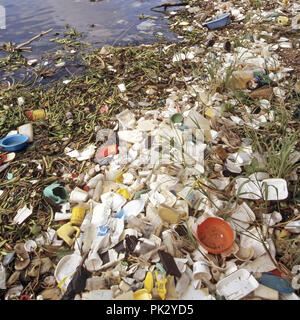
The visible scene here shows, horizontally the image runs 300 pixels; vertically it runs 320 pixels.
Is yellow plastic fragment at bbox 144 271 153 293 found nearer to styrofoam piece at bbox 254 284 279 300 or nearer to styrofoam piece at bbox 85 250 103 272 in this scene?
styrofoam piece at bbox 85 250 103 272

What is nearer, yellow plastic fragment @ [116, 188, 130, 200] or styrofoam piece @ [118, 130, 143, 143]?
yellow plastic fragment @ [116, 188, 130, 200]

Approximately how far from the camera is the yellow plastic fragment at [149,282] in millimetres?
1575

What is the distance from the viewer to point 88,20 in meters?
6.10

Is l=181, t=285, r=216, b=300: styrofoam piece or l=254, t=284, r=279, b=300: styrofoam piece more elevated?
l=254, t=284, r=279, b=300: styrofoam piece

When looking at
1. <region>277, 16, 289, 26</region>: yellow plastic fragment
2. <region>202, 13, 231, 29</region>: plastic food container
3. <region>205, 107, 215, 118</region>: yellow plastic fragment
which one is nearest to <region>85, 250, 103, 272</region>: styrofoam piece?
<region>205, 107, 215, 118</region>: yellow plastic fragment

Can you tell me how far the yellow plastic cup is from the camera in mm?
2045

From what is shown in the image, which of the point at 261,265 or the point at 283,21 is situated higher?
the point at 283,21

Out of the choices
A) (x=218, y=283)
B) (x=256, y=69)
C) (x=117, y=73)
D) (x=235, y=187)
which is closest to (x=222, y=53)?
(x=256, y=69)

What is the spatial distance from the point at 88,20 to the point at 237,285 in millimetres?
6544

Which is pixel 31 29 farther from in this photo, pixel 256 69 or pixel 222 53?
pixel 256 69

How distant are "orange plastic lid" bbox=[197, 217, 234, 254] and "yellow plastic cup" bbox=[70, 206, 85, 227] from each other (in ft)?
3.19

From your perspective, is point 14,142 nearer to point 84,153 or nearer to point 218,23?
point 84,153

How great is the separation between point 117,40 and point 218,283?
4.97 metres

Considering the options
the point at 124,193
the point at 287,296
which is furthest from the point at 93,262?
the point at 287,296
